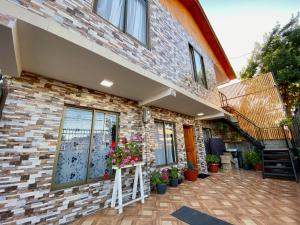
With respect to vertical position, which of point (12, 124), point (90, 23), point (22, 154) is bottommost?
point (22, 154)

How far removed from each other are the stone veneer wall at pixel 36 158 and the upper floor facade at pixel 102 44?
1.25 ft

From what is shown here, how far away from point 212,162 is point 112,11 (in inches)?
295

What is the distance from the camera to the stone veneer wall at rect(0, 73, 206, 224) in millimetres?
2080

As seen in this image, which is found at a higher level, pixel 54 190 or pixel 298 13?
pixel 298 13

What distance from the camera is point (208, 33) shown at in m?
7.71

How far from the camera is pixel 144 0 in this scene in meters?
4.24

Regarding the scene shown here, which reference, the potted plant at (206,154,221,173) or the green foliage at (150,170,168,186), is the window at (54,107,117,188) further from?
the potted plant at (206,154,221,173)

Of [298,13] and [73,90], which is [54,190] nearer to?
[73,90]

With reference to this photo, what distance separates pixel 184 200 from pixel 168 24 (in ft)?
19.0

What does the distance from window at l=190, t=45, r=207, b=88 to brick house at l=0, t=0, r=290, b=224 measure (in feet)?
5.71

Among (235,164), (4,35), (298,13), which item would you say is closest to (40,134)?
(4,35)

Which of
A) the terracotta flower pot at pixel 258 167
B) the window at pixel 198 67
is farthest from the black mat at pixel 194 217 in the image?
the terracotta flower pot at pixel 258 167

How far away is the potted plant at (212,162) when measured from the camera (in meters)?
6.64

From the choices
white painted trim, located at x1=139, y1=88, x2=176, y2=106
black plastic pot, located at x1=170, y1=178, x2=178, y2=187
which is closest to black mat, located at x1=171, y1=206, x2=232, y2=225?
black plastic pot, located at x1=170, y1=178, x2=178, y2=187
